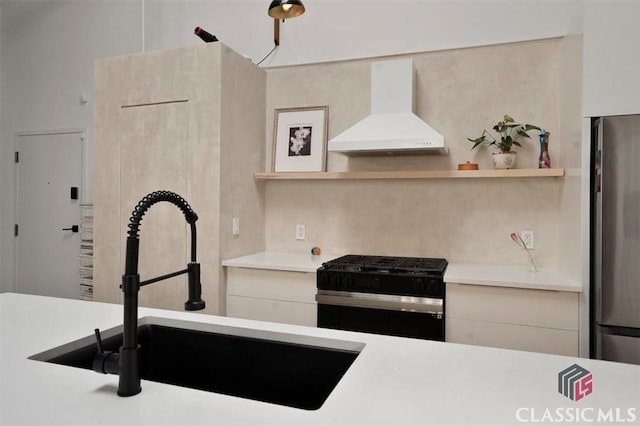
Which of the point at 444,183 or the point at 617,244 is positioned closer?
the point at 617,244

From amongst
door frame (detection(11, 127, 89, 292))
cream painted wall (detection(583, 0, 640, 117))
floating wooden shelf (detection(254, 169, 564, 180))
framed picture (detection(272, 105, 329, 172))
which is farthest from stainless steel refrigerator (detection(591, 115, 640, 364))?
door frame (detection(11, 127, 89, 292))

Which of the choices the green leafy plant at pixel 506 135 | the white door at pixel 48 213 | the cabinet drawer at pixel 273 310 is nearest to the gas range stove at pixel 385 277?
the cabinet drawer at pixel 273 310

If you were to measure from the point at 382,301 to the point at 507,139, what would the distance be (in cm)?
134

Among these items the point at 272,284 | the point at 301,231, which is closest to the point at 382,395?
the point at 272,284

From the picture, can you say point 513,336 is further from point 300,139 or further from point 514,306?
point 300,139

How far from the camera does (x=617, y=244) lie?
2.17m

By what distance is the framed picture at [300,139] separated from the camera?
340 cm

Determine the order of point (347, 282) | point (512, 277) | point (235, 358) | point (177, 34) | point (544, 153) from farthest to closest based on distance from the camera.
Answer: point (177, 34), point (544, 153), point (347, 282), point (512, 277), point (235, 358)

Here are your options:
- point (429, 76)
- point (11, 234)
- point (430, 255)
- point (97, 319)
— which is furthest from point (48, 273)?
point (429, 76)

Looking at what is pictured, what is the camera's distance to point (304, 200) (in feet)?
11.5

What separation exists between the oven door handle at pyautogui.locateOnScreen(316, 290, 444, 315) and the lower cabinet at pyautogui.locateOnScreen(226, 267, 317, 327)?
0.13 m

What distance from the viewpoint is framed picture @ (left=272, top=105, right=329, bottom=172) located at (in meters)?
3.40

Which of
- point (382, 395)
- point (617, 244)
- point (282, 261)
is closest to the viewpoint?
point (382, 395)

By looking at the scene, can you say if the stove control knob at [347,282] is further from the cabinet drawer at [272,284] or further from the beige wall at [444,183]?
the beige wall at [444,183]
